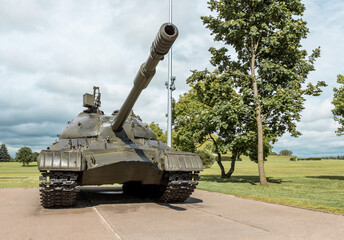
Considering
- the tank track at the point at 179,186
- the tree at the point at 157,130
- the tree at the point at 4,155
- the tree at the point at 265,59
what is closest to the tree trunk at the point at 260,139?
the tree at the point at 265,59

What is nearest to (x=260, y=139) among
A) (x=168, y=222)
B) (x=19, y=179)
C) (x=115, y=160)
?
(x=115, y=160)

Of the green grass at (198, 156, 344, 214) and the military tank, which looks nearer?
the military tank

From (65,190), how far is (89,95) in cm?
424

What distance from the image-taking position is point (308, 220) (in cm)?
668

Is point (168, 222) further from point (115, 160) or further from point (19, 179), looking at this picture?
point (19, 179)

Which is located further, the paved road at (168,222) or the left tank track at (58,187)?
the left tank track at (58,187)

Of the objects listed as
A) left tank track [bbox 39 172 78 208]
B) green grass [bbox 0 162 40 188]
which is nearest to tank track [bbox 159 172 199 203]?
left tank track [bbox 39 172 78 208]

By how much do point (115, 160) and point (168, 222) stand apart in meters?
2.33

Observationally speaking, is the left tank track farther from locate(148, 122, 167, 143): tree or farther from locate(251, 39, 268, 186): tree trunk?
locate(148, 122, 167, 143): tree

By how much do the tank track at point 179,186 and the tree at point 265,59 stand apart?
8.03m

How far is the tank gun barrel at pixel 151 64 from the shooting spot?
522 cm

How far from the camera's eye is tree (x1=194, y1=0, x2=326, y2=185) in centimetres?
1596

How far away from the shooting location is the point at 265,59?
16625 mm

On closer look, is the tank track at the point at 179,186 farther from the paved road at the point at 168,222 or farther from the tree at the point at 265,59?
the tree at the point at 265,59
